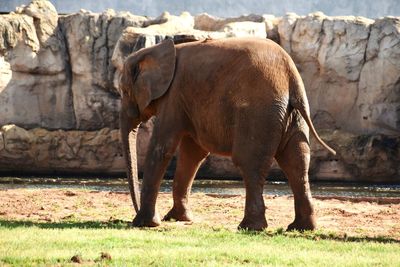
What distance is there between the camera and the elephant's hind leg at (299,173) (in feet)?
47.8

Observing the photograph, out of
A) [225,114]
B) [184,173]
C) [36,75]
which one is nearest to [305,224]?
[225,114]

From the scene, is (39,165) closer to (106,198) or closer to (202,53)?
(106,198)

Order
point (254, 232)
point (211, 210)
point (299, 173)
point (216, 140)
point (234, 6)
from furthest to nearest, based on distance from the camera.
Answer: point (234, 6), point (211, 210), point (216, 140), point (299, 173), point (254, 232)

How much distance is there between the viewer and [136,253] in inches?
429

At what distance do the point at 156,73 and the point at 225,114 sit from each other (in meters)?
1.69

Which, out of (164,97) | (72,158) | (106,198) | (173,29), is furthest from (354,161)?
(164,97)

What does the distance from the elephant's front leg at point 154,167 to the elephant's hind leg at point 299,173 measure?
1808 mm

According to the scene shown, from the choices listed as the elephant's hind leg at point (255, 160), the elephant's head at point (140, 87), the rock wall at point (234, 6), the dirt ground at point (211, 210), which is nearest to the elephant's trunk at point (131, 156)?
the elephant's head at point (140, 87)

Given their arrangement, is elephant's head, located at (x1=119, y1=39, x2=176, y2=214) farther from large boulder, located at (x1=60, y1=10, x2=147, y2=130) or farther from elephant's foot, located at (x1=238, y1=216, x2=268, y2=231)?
large boulder, located at (x1=60, y1=10, x2=147, y2=130)

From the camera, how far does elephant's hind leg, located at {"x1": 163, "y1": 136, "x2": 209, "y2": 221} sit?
54.4ft

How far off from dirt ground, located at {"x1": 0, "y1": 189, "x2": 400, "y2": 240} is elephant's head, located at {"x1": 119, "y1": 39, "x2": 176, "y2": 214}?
1.13 metres

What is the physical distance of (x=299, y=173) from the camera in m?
14.6

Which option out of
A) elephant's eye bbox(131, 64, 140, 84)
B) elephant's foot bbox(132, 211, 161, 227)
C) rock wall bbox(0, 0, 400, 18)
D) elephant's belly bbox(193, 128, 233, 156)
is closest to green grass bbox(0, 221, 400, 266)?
elephant's foot bbox(132, 211, 161, 227)

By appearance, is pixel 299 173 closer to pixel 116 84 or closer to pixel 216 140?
pixel 216 140
